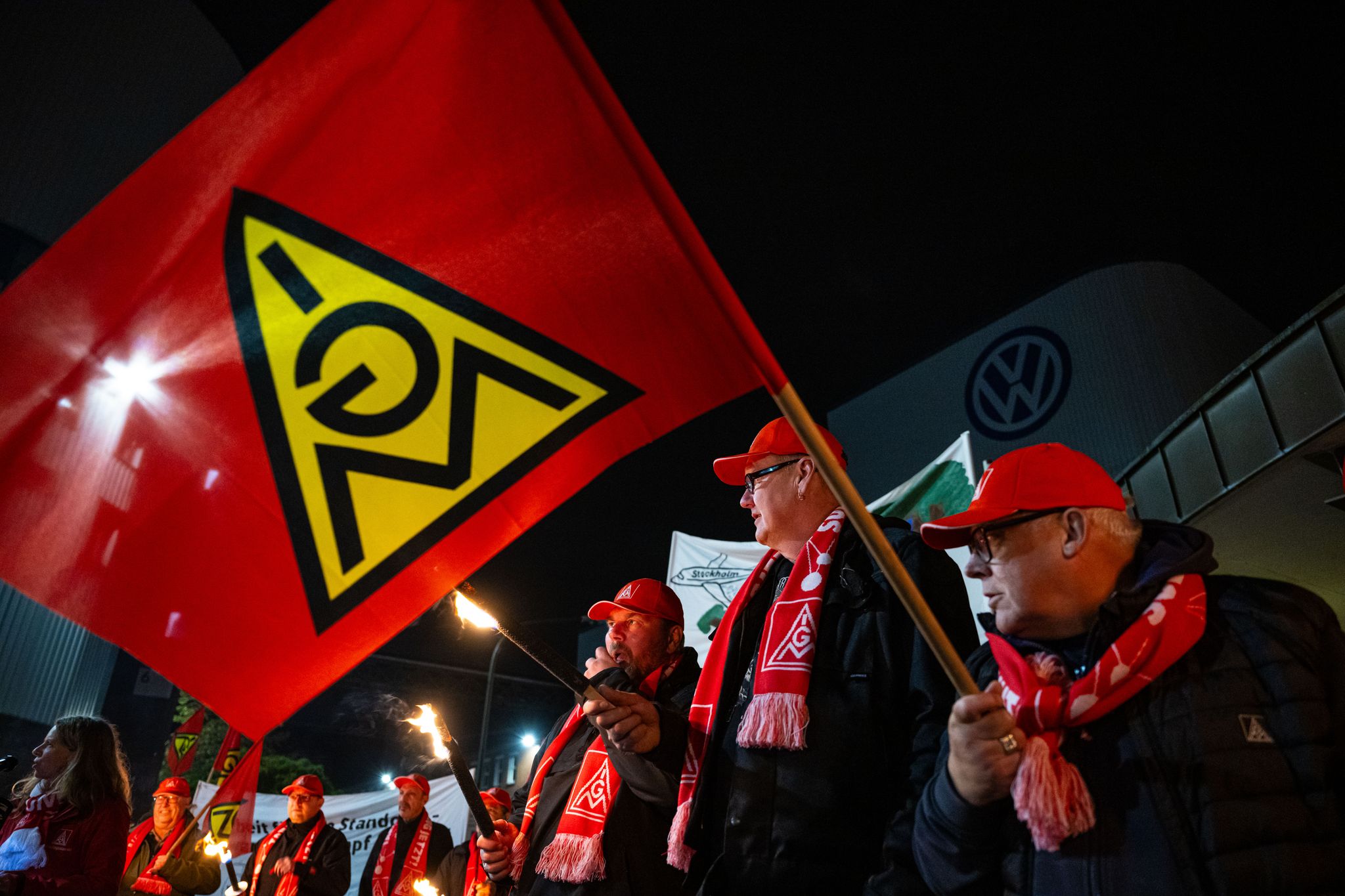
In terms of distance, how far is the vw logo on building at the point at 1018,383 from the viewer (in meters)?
15.9

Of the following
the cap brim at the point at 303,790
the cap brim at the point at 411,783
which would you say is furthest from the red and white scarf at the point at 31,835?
the cap brim at the point at 411,783

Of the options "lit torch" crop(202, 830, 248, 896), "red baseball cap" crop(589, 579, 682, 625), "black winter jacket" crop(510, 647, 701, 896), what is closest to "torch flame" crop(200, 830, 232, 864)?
"lit torch" crop(202, 830, 248, 896)

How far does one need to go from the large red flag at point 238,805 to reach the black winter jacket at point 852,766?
5.21 feet

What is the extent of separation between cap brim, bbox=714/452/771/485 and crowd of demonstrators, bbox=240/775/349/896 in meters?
7.01

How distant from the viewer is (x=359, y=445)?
212 centimetres

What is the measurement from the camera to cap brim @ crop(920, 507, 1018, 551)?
210cm

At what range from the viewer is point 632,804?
3.36 metres

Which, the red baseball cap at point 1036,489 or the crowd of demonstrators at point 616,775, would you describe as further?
the crowd of demonstrators at point 616,775

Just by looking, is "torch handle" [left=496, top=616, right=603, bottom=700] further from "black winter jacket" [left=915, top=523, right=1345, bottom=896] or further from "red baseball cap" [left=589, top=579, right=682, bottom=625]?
"red baseball cap" [left=589, top=579, right=682, bottom=625]

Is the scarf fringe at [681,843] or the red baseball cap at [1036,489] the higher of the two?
the red baseball cap at [1036,489]

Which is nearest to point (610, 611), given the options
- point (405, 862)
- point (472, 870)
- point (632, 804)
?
point (632, 804)

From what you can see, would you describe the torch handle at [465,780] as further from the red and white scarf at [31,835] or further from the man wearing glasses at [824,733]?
the red and white scarf at [31,835]

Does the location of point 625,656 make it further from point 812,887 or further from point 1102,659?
point 1102,659

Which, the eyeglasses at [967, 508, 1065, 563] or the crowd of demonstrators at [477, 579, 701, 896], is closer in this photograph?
the eyeglasses at [967, 508, 1065, 563]
